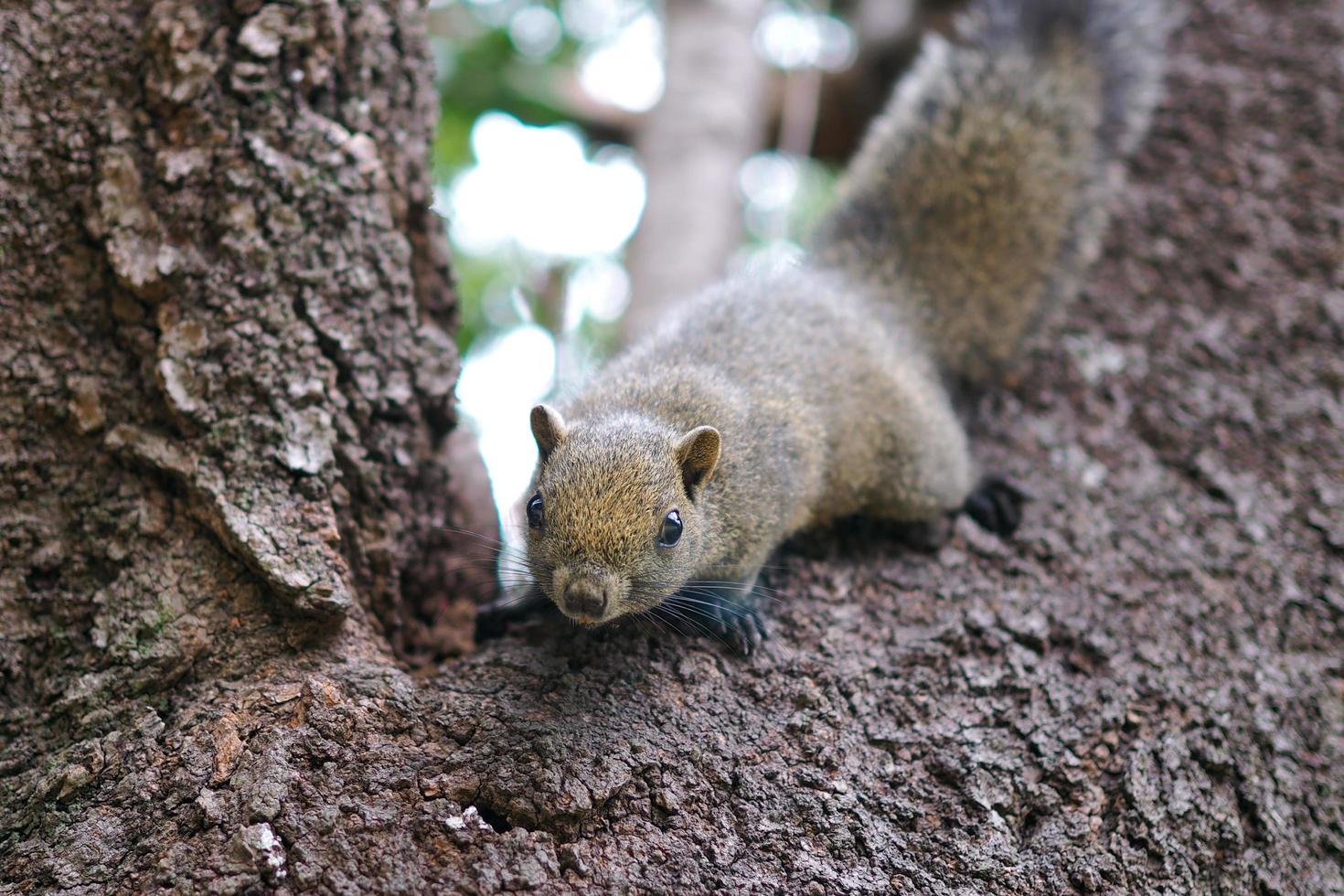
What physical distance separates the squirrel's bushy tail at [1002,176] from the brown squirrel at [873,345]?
1cm

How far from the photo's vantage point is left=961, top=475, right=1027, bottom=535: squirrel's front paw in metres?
4.36

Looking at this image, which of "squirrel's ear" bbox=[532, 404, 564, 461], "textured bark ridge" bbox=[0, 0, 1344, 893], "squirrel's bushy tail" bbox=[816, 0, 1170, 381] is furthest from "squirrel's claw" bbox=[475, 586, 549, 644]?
"squirrel's bushy tail" bbox=[816, 0, 1170, 381]

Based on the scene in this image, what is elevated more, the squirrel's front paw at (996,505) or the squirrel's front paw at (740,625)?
→ the squirrel's front paw at (996,505)

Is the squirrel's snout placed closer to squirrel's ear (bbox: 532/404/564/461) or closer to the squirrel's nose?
the squirrel's nose

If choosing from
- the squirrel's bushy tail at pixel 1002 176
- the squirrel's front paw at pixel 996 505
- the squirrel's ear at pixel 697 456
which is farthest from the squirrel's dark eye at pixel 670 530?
the squirrel's bushy tail at pixel 1002 176

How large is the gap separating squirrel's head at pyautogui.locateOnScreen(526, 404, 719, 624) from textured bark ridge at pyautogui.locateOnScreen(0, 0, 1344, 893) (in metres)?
0.25

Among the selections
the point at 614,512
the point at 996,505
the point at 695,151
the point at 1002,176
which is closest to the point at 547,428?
the point at 614,512

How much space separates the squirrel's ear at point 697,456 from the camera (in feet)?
12.6

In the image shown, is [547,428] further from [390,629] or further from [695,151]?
[695,151]

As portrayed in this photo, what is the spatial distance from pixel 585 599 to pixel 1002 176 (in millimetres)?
3328

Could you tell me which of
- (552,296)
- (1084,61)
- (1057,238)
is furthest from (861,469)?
(552,296)

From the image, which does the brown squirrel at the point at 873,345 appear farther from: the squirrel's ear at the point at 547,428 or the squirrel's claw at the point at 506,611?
the squirrel's claw at the point at 506,611

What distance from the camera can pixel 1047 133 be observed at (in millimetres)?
5316

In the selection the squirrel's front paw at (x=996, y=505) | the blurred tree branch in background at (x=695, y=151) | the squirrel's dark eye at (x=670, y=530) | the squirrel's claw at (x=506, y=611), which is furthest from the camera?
the blurred tree branch in background at (x=695, y=151)
